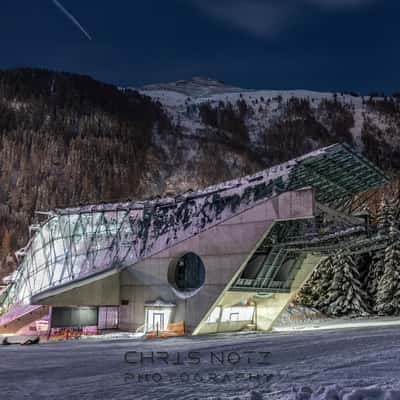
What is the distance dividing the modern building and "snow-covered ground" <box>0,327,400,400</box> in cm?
1177

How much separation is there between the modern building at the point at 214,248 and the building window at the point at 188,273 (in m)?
0.06

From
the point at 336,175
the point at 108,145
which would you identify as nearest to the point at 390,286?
the point at 336,175

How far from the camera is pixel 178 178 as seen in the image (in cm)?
13450

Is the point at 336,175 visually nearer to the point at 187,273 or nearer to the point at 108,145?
the point at 187,273

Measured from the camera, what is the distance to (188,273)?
32.5 meters

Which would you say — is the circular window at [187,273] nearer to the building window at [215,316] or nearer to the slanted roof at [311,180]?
the building window at [215,316]

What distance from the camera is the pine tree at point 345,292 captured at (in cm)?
4912

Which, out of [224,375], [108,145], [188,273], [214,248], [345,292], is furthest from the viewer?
[108,145]

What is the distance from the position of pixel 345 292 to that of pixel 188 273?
2320 cm

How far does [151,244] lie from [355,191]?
14.6 meters

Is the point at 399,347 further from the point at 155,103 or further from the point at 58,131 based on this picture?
the point at 155,103

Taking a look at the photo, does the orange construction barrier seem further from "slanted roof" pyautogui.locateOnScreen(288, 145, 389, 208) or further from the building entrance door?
"slanted roof" pyautogui.locateOnScreen(288, 145, 389, 208)

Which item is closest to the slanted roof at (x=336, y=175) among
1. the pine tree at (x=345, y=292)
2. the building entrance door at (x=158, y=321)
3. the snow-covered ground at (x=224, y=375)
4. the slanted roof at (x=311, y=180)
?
the slanted roof at (x=311, y=180)

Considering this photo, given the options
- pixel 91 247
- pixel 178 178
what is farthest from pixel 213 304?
pixel 178 178
